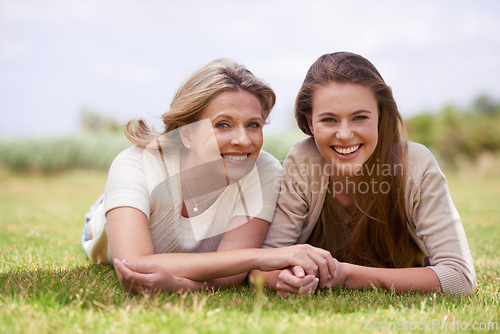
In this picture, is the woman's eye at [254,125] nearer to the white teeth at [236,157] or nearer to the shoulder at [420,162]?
the white teeth at [236,157]

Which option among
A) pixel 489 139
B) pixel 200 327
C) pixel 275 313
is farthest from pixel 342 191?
pixel 489 139

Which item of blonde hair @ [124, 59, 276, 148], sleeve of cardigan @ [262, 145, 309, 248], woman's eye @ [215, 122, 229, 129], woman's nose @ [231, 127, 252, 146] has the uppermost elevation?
blonde hair @ [124, 59, 276, 148]

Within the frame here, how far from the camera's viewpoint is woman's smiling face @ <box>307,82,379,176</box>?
10.9 feet

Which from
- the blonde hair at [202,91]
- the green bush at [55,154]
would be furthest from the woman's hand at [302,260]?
the green bush at [55,154]

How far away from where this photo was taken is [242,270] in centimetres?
294

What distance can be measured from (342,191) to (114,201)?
75.1 inches

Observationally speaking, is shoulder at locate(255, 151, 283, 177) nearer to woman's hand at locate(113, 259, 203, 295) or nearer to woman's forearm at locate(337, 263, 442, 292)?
woman's forearm at locate(337, 263, 442, 292)

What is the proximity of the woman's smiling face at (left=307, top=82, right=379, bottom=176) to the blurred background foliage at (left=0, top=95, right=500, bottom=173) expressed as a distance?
16812 mm

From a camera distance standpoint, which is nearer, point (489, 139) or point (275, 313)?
point (275, 313)

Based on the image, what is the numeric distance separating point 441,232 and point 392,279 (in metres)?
0.50

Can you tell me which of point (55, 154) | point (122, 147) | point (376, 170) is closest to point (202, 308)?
point (376, 170)

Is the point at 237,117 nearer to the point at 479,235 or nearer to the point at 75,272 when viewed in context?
the point at 75,272

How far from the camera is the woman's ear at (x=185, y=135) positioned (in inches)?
139

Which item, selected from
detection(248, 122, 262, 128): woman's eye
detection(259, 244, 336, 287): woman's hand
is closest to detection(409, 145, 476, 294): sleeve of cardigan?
detection(259, 244, 336, 287): woman's hand
